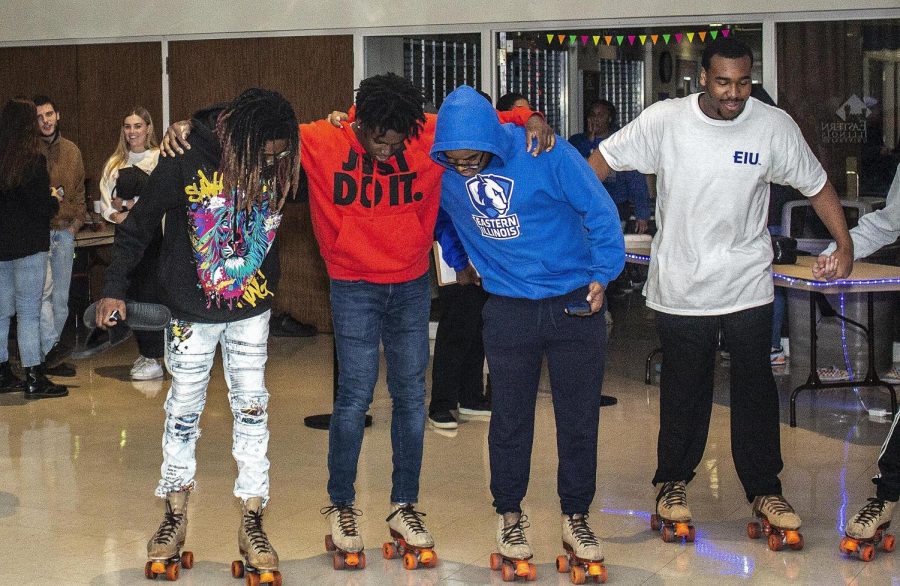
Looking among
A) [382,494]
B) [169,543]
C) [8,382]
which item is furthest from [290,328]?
[169,543]

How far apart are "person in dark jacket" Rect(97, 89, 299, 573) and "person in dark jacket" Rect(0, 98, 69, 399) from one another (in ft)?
10.4

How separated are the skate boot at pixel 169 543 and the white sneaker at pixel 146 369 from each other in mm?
3556

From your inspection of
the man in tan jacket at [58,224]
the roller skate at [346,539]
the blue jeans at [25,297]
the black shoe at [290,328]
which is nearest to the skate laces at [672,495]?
the roller skate at [346,539]

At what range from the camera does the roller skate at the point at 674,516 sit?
4383 millimetres

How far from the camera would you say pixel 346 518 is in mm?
4141

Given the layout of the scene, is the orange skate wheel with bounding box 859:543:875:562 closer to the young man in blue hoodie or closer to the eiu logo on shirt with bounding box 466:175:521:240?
the young man in blue hoodie

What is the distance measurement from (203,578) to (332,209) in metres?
1.24

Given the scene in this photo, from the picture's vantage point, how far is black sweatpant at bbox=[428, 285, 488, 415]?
6.12 metres

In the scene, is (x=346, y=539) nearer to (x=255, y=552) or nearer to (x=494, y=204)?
(x=255, y=552)

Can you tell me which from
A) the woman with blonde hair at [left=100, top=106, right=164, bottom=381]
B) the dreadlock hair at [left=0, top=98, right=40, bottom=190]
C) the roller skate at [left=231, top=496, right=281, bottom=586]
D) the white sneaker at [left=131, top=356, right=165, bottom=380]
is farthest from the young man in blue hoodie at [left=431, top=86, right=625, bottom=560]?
the white sneaker at [left=131, top=356, right=165, bottom=380]

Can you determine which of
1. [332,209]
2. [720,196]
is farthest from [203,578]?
[720,196]

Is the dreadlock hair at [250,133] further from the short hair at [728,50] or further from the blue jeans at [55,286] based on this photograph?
the blue jeans at [55,286]

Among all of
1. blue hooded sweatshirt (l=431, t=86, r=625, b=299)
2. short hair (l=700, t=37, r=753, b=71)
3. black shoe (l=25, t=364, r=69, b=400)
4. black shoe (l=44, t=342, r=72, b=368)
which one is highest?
short hair (l=700, t=37, r=753, b=71)

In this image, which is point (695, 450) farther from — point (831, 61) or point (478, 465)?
point (831, 61)
